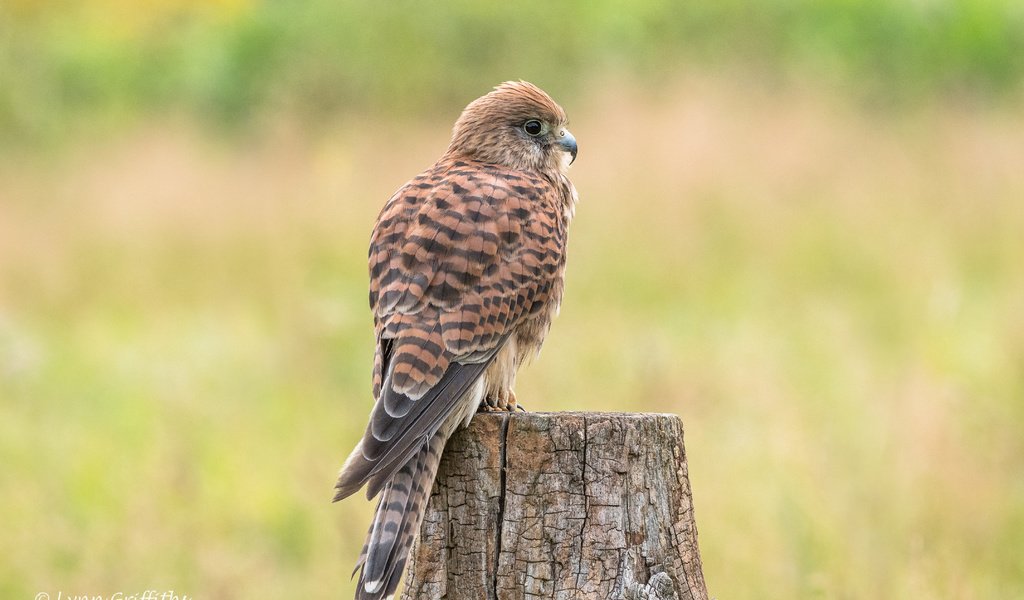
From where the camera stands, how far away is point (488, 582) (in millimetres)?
2779

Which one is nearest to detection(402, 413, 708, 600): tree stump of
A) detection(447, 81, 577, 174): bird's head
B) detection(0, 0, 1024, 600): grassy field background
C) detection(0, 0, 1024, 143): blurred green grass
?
detection(0, 0, 1024, 600): grassy field background

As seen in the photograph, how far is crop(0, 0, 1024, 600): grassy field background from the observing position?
16.7ft

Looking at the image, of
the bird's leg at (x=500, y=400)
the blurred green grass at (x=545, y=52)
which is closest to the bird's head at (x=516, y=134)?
the bird's leg at (x=500, y=400)

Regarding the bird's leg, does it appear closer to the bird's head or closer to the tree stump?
the bird's head

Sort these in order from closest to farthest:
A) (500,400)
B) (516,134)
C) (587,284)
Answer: (500,400) < (516,134) < (587,284)

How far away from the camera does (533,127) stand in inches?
163

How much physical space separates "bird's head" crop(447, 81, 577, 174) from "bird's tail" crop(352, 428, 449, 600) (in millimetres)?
1348

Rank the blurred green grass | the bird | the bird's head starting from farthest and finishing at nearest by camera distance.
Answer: the blurred green grass < the bird's head < the bird

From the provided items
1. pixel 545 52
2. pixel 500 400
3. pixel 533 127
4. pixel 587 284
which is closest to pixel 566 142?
pixel 533 127

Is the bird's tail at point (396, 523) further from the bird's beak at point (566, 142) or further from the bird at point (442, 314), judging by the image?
the bird's beak at point (566, 142)

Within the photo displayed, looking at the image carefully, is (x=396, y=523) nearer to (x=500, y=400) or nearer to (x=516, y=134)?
(x=500, y=400)

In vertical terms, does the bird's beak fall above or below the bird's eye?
below

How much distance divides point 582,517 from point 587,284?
6556 millimetres

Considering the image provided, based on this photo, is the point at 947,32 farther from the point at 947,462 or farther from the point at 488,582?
the point at 488,582
